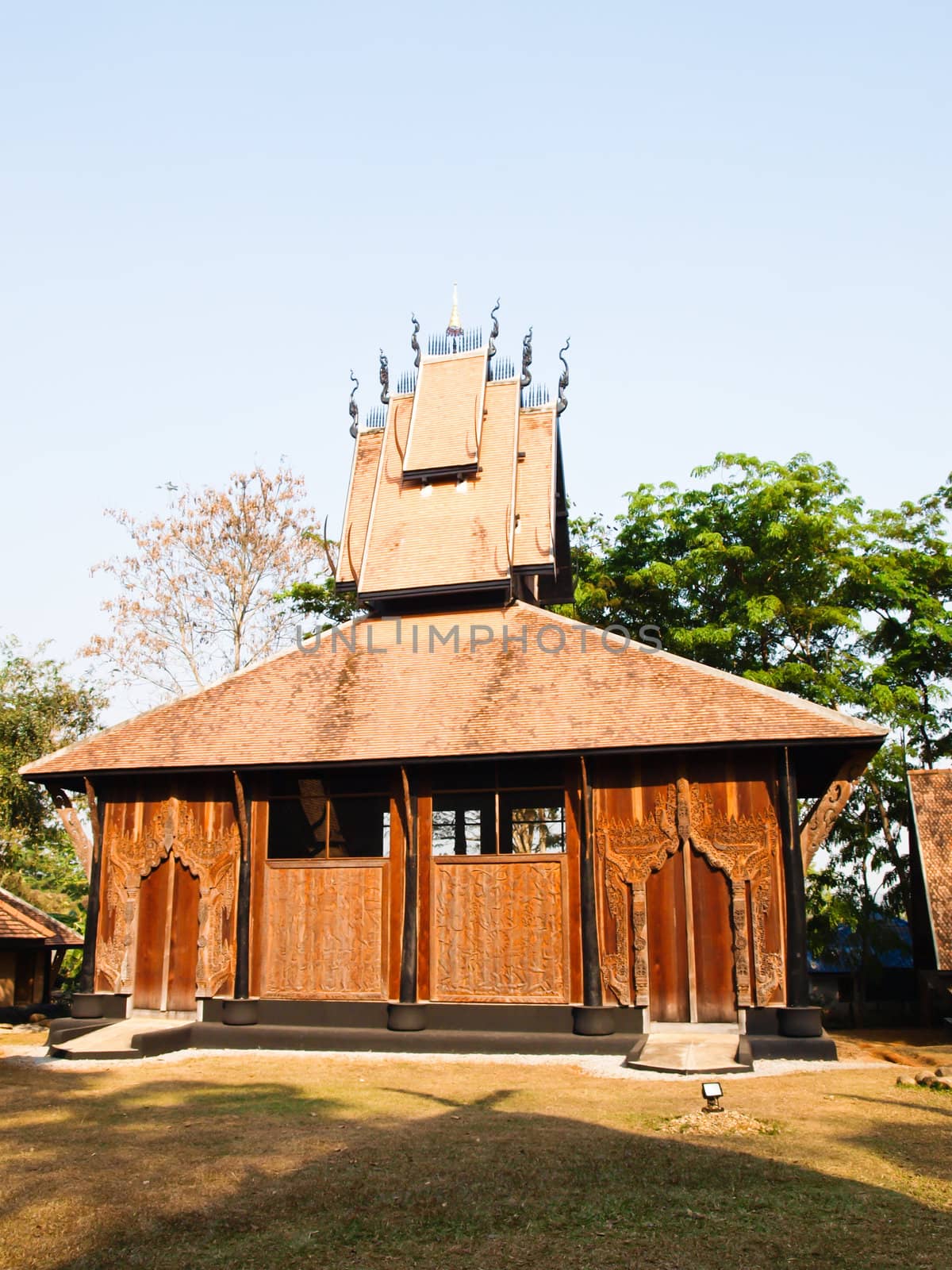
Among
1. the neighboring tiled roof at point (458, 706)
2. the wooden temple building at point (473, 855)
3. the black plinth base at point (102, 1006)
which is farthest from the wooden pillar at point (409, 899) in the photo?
the black plinth base at point (102, 1006)

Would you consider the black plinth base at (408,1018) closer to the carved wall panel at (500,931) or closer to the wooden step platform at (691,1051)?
the carved wall panel at (500,931)

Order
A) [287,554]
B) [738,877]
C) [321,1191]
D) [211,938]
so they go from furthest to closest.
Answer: [287,554] < [211,938] < [738,877] < [321,1191]

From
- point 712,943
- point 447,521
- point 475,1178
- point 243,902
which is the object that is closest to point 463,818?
point 447,521

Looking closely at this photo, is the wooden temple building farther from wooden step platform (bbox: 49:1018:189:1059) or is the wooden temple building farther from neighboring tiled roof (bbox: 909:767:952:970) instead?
neighboring tiled roof (bbox: 909:767:952:970)

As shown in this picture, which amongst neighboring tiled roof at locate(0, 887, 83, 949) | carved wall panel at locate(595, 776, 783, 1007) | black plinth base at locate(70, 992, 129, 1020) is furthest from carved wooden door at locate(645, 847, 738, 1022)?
neighboring tiled roof at locate(0, 887, 83, 949)

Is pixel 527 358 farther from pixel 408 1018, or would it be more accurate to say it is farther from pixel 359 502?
pixel 408 1018

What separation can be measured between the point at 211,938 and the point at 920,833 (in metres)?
13.3

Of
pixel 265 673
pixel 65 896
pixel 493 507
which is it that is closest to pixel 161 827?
pixel 265 673

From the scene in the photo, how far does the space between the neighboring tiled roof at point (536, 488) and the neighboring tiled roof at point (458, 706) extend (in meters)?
1.21

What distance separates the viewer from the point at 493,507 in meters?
21.4

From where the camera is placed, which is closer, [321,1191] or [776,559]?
[321,1191]

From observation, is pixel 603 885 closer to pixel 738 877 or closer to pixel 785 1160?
pixel 738 877

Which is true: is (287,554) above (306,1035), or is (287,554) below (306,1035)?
above
